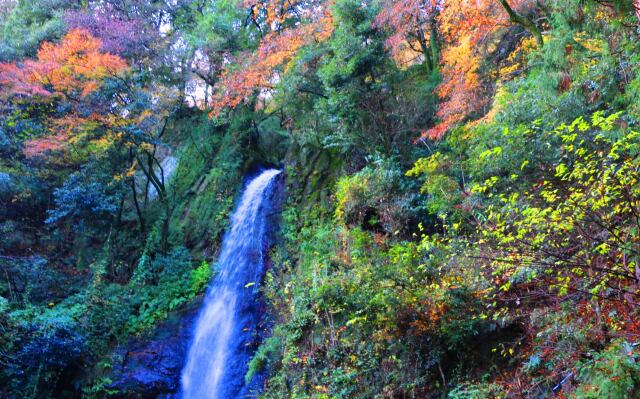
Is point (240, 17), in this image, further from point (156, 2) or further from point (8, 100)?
point (8, 100)

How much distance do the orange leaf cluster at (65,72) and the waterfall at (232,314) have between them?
5.42 meters

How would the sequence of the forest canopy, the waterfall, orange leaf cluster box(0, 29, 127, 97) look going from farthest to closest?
orange leaf cluster box(0, 29, 127, 97) < the waterfall < the forest canopy

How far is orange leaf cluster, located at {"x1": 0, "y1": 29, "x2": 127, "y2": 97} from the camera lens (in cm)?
1143

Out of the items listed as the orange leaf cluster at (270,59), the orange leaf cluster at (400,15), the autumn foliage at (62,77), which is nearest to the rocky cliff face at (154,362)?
the autumn foliage at (62,77)

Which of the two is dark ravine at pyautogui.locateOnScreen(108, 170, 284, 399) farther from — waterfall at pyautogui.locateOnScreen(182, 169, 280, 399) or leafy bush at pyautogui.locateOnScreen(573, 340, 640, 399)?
leafy bush at pyautogui.locateOnScreen(573, 340, 640, 399)

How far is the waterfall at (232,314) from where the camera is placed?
9109mm

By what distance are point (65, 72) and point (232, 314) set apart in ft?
27.0

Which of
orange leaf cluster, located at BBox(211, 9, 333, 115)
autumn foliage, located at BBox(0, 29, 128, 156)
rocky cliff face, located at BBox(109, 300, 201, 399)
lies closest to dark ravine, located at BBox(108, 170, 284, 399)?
rocky cliff face, located at BBox(109, 300, 201, 399)

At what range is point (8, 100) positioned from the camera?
Result: 1239 centimetres

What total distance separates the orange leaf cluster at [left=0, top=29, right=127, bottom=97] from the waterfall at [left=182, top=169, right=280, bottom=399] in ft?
17.8

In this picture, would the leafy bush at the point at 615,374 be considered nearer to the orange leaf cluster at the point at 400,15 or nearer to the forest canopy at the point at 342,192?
the forest canopy at the point at 342,192

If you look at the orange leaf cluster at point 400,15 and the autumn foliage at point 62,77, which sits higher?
the autumn foliage at point 62,77

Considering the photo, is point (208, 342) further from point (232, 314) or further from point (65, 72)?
point (65, 72)

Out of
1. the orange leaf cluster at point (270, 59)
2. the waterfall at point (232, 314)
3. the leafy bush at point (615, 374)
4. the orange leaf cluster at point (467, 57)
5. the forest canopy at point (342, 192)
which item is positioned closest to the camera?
the leafy bush at point (615, 374)
